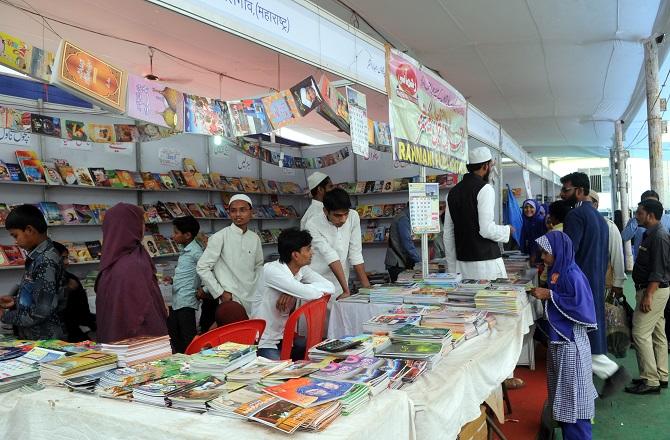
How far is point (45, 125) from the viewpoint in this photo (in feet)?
13.1

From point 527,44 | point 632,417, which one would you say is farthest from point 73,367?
point 527,44

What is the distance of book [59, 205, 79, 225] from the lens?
4.95 meters

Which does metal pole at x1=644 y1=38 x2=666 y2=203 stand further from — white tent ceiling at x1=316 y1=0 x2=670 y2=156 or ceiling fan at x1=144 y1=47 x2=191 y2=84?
ceiling fan at x1=144 y1=47 x2=191 y2=84

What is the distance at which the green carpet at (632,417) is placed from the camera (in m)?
3.24

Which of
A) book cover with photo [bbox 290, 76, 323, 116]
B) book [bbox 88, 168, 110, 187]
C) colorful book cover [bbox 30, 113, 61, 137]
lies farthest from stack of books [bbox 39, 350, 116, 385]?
book [bbox 88, 168, 110, 187]

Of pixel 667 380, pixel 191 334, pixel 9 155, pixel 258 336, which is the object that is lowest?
pixel 667 380

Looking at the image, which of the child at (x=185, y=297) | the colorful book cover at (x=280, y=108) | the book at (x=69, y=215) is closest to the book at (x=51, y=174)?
the book at (x=69, y=215)

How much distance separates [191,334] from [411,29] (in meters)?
4.39

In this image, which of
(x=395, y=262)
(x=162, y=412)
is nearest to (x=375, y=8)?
(x=395, y=262)

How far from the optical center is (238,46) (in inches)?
231

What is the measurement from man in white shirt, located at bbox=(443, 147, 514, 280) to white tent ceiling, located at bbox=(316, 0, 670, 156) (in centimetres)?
247

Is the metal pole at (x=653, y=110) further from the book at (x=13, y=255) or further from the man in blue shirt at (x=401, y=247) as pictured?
the book at (x=13, y=255)

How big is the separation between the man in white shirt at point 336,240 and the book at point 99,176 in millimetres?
2746

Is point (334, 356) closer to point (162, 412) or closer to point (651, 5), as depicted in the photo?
point (162, 412)
